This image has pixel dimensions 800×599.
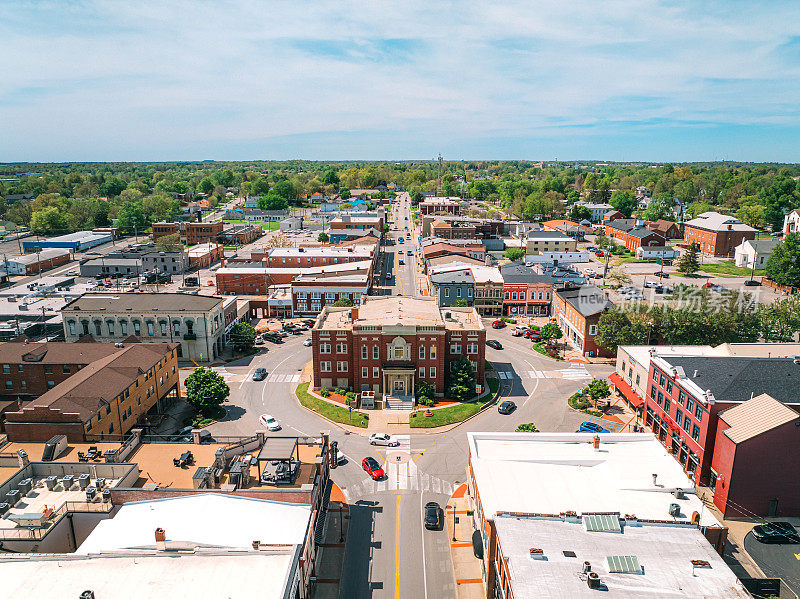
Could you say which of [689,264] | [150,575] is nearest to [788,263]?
[689,264]

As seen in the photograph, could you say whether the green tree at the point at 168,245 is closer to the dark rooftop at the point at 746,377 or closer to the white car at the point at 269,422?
the white car at the point at 269,422

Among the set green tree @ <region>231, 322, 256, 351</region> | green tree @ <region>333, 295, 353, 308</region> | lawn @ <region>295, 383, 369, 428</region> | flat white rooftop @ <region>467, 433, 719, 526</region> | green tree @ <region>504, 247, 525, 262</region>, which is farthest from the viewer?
green tree @ <region>504, 247, 525, 262</region>

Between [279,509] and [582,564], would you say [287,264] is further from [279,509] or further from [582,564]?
[582,564]

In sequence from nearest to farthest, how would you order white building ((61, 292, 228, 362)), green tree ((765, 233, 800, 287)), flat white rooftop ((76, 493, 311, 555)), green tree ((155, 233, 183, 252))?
flat white rooftop ((76, 493, 311, 555)) < white building ((61, 292, 228, 362)) < green tree ((765, 233, 800, 287)) < green tree ((155, 233, 183, 252))

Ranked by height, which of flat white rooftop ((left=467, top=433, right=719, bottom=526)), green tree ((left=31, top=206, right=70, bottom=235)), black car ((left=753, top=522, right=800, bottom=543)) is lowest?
black car ((left=753, top=522, right=800, bottom=543))

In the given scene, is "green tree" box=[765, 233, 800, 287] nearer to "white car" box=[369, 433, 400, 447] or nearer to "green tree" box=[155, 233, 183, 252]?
"white car" box=[369, 433, 400, 447]

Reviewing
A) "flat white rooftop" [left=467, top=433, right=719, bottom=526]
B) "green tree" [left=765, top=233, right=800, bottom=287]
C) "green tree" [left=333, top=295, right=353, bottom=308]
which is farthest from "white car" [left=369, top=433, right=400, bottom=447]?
"green tree" [left=765, top=233, right=800, bottom=287]

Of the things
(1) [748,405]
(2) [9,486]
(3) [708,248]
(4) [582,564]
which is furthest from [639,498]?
(3) [708,248]
